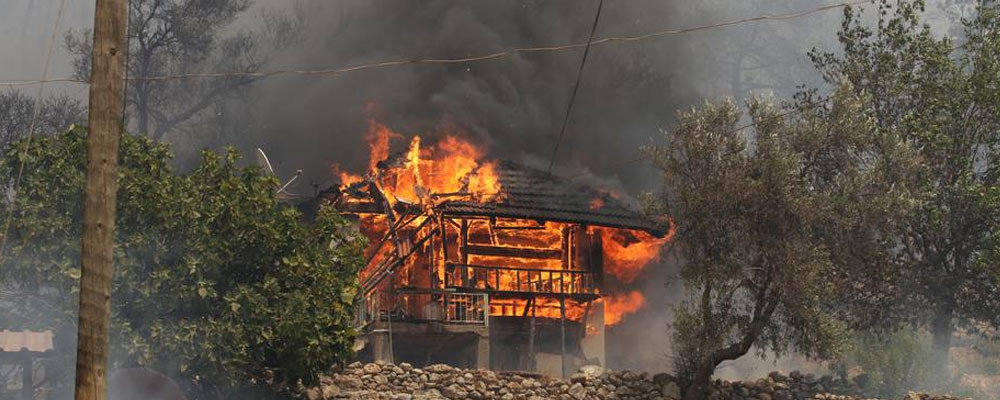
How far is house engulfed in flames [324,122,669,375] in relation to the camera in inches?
1537

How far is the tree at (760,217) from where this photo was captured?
33.0 meters

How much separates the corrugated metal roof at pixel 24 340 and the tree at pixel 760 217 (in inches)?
826

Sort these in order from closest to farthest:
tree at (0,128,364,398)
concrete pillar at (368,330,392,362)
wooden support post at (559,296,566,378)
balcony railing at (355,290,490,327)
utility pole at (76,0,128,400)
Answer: utility pole at (76,0,128,400) → tree at (0,128,364,398) → concrete pillar at (368,330,392,362) → balcony railing at (355,290,490,327) → wooden support post at (559,296,566,378)

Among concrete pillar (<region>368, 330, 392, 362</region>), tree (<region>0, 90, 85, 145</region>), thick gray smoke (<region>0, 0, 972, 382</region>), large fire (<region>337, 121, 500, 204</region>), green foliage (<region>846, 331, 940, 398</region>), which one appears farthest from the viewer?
tree (<region>0, 90, 85, 145</region>)

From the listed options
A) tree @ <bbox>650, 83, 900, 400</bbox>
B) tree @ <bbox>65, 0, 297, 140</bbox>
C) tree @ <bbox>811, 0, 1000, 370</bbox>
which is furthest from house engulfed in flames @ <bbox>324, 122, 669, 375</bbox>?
tree @ <bbox>65, 0, 297, 140</bbox>

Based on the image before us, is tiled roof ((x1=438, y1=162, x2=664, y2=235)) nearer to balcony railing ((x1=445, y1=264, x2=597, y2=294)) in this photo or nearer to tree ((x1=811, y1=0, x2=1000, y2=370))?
balcony railing ((x1=445, y1=264, x2=597, y2=294))

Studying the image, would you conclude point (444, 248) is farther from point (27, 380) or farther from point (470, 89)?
point (27, 380)

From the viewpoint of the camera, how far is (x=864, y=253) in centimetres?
3516

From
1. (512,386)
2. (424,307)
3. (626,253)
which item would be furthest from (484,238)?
(512,386)

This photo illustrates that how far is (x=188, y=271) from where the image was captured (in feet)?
91.4

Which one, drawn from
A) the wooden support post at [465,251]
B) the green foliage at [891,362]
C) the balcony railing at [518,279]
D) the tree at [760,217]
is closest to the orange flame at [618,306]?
the balcony railing at [518,279]

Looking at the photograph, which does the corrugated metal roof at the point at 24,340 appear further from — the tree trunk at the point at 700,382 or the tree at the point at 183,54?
the tree trunk at the point at 700,382

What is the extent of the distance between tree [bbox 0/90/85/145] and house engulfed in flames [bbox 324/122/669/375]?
15841mm

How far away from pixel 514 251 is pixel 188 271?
1740 centimetres
